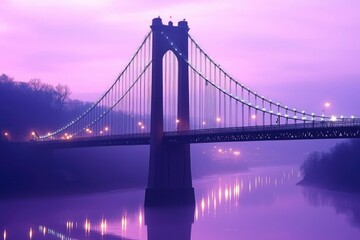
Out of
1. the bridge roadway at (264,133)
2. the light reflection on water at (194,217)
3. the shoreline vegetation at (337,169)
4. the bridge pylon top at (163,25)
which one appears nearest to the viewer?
the light reflection on water at (194,217)

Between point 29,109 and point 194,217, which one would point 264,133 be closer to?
point 194,217

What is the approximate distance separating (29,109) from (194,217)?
56742 mm

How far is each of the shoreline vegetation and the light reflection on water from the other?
15.4 ft

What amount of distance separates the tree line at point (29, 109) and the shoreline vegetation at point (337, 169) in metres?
38.5

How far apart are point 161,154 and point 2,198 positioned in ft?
54.2

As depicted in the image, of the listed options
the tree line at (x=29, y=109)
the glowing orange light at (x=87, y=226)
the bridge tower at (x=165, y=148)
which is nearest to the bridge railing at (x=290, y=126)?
the bridge tower at (x=165, y=148)

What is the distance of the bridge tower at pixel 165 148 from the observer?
5059 cm

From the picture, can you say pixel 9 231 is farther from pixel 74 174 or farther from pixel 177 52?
pixel 74 174

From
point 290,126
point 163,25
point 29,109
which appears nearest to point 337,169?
point 163,25

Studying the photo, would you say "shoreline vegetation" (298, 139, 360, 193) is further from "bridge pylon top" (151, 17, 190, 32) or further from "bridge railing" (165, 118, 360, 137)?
"bridge pylon top" (151, 17, 190, 32)

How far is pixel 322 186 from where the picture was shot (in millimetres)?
69812

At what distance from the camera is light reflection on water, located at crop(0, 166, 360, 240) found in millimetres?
36469

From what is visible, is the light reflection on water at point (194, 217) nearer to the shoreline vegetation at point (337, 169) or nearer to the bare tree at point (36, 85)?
the shoreline vegetation at point (337, 169)

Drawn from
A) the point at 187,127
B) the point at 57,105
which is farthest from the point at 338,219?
the point at 57,105
